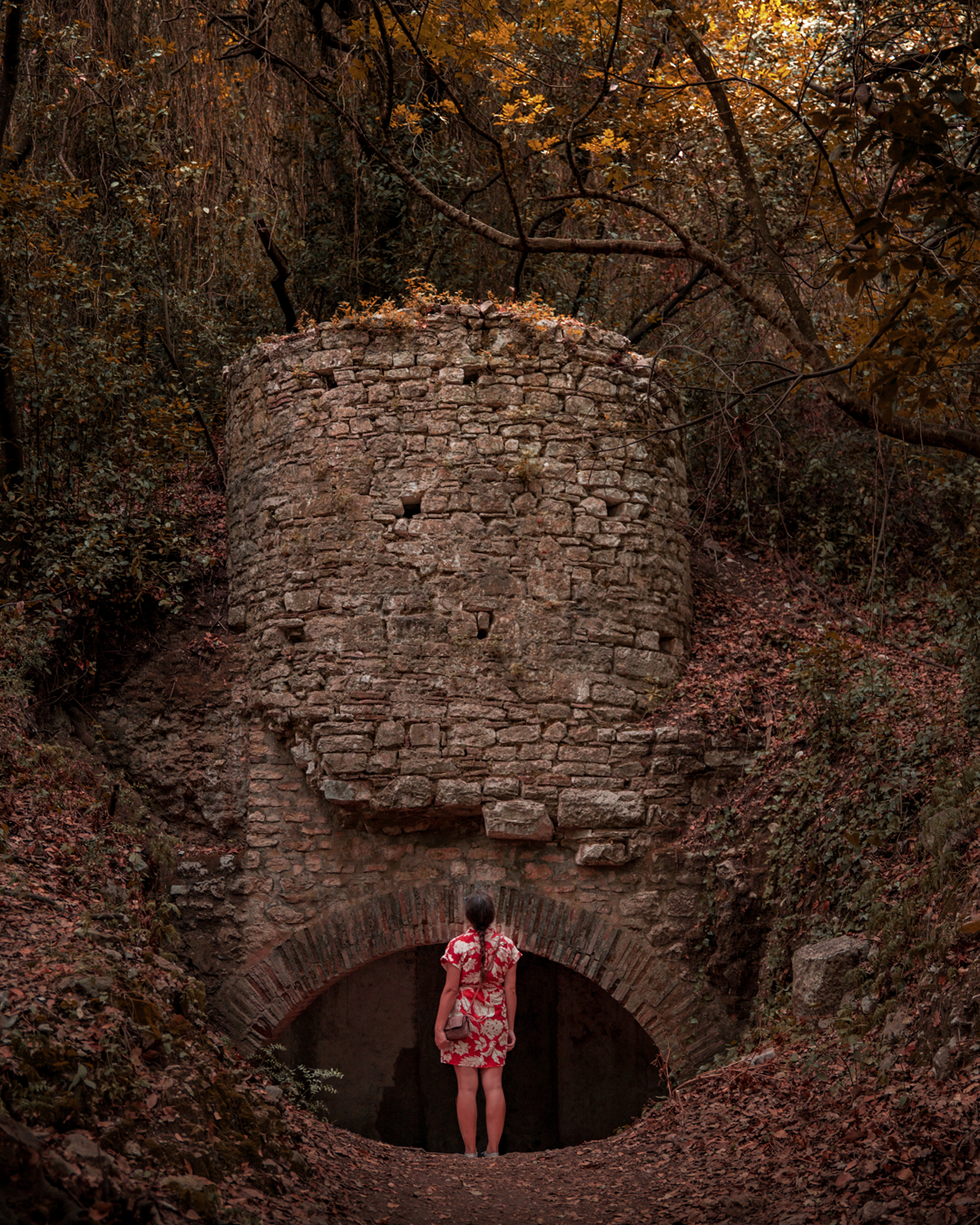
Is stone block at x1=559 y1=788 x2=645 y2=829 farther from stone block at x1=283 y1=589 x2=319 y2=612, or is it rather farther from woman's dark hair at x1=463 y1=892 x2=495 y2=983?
stone block at x1=283 y1=589 x2=319 y2=612

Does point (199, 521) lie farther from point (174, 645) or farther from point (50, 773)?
point (50, 773)

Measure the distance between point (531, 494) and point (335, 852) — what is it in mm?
2462

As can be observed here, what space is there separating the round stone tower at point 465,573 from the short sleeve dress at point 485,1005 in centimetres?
89

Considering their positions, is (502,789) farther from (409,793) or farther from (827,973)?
(827,973)

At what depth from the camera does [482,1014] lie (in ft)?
17.5

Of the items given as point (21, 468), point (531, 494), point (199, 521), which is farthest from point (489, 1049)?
point (21, 468)

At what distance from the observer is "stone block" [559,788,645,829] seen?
241 inches

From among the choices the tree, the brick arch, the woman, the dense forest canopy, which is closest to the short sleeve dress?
the woman

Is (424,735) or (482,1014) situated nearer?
(482,1014)

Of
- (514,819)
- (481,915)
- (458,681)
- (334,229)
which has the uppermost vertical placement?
(334,229)

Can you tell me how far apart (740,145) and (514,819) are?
3.67 metres

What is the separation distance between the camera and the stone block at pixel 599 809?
612 cm

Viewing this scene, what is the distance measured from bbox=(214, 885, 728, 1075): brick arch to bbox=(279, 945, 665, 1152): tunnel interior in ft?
8.53

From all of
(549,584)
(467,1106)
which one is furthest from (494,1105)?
(549,584)
